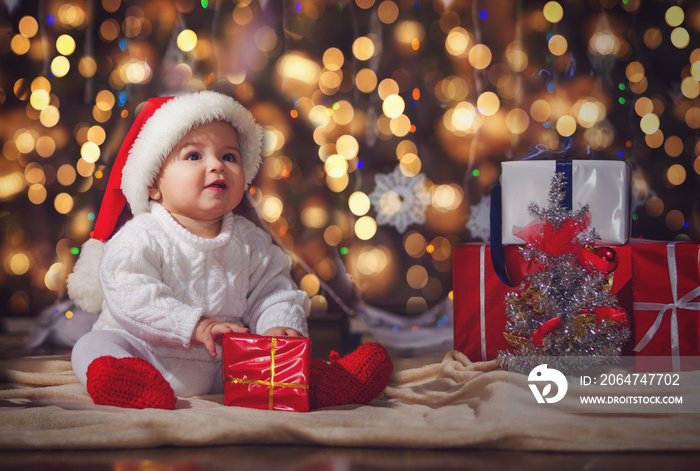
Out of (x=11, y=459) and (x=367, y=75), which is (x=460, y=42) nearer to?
(x=367, y=75)

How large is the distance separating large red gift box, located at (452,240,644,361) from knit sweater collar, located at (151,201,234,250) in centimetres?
63

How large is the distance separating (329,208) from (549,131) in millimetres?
754

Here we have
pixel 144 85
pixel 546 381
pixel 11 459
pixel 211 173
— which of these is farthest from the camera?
pixel 144 85

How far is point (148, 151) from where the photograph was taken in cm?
143

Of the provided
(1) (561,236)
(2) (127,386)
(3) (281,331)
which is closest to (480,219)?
(1) (561,236)

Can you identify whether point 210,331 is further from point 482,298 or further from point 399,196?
point 399,196

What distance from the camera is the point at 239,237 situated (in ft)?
4.94

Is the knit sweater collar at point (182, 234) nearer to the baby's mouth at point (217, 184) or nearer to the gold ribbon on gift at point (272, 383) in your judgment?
the baby's mouth at point (217, 184)

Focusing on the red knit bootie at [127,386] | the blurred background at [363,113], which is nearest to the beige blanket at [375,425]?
the red knit bootie at [127,386]

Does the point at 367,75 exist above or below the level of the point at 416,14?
below

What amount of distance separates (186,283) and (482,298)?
748mm

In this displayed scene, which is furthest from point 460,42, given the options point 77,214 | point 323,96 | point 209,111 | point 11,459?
point 11,459

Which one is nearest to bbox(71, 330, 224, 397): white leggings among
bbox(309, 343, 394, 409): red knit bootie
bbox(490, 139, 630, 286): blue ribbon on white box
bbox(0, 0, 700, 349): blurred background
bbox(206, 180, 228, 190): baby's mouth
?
bbox(309, 343, 394, 409): red knit bootie

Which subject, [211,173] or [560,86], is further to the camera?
[560,86]
